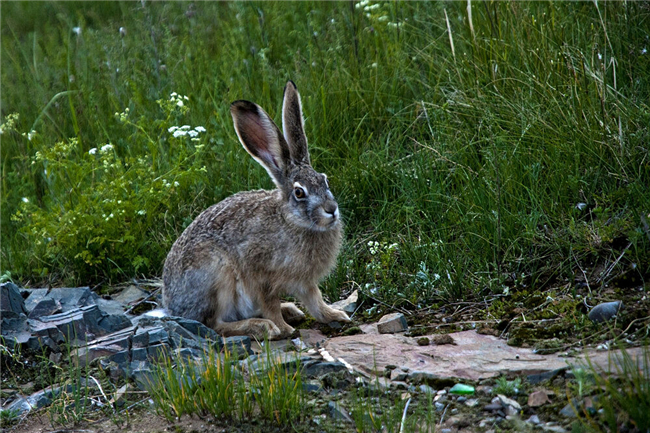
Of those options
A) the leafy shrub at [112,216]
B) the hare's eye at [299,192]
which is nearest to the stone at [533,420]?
the hare's eye at [299,192]

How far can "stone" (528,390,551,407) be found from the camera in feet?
10.9

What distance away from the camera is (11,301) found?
4.88 metres

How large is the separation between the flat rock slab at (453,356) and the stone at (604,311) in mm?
370

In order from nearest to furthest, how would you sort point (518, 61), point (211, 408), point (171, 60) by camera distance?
point (211, 408)
point (518, 61)
point (171, 60)

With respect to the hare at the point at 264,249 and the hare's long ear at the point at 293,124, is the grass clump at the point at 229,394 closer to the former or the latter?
the hare at the point at 264,249

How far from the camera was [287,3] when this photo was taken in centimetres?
852

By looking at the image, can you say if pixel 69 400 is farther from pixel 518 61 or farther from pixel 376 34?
pixel 376 34

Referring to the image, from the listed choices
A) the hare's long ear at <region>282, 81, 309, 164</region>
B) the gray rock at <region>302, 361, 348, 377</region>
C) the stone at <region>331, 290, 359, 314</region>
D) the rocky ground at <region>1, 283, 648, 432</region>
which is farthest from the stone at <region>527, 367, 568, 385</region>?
the hare's long ear at <region>282, 81, 309, 164</region>

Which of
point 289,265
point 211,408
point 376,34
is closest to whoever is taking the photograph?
point 211,408

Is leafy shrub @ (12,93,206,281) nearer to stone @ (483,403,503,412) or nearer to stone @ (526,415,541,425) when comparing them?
stone @ (483,403,503,412)

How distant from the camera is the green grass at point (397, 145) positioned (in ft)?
16.0

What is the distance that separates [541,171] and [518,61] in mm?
1092

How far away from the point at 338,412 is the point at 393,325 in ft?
3.96

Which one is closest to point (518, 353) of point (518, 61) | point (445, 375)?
point (445, 375)
